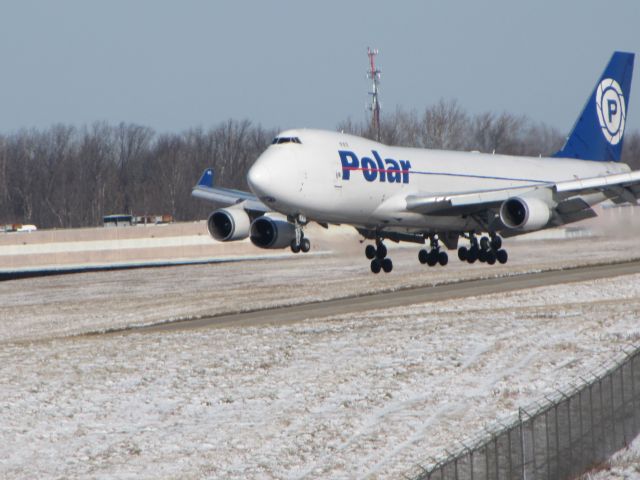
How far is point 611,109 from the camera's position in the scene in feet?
204

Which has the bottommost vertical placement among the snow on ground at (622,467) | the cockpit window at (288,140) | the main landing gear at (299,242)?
the snow on ground at (622,467)

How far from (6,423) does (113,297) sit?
35.0m

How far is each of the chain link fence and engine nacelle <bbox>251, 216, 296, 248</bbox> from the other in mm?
26393

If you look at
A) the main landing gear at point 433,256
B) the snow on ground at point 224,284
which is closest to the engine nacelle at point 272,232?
the snow on ground at point 224,284

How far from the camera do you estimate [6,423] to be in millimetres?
25062

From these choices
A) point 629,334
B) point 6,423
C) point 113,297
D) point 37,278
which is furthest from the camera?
point 37,278

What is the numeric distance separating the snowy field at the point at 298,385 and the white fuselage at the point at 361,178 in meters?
5.63

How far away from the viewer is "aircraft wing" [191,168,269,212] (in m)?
51.4

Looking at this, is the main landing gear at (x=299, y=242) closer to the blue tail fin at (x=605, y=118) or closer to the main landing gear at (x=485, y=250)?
the main landing gear at (x=485, y=250)

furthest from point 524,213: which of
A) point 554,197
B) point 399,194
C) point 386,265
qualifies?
point 386,265

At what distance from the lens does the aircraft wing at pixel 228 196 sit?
51438 millimetres

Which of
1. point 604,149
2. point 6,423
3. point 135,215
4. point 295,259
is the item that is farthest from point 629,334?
point 135,215

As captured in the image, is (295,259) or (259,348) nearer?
(259,348)

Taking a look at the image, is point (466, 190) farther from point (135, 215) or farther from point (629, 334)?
point (135, 215)
